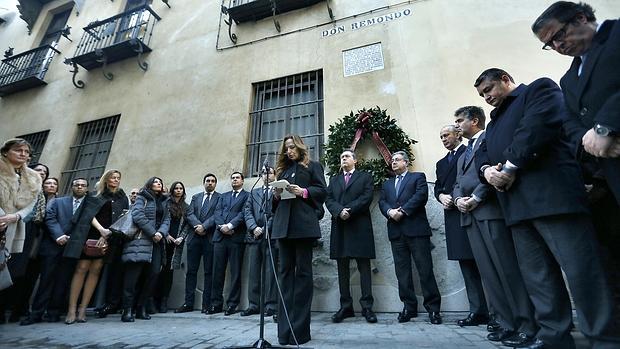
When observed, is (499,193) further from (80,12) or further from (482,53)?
(80,12)

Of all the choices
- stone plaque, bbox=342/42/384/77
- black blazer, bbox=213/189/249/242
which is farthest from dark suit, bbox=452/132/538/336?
stone plaque, bbox=342/42/384/77

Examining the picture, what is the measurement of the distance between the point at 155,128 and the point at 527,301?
7.04 meters

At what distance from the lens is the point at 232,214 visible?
472cm

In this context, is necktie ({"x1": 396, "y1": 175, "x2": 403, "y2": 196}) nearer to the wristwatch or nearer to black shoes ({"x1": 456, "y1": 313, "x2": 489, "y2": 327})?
black shoes ({"x1": 456, "y1": 313, "x2": 489, "y2": 327})

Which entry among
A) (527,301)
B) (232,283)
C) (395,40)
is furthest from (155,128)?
(527,301)

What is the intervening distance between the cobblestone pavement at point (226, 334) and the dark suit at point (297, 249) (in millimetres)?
210

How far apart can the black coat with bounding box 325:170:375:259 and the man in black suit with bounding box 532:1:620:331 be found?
211 centimetres

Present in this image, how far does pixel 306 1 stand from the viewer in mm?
6871

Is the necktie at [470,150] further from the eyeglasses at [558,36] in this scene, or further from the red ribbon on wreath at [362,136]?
the red ribbon on wreath at [362,136]

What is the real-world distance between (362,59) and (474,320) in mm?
4553

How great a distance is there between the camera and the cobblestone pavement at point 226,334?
2.42 meters

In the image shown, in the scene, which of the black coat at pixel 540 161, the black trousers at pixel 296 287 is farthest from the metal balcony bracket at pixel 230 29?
the black coat at pixel 540 161

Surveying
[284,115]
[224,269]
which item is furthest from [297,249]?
[284,115]

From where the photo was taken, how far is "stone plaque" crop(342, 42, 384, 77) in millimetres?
5738
